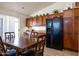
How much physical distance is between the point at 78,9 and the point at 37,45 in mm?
2105

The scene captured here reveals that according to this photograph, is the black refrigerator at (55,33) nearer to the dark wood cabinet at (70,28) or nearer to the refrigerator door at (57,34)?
the refrigerator door at (57,34)

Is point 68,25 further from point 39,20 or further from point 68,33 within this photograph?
point 39,20

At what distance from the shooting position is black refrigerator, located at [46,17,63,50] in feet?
12.3

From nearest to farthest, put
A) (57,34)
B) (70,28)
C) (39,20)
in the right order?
(70,28) < (57,34) < (39,20)

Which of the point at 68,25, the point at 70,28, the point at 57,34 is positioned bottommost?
the point at 57,34

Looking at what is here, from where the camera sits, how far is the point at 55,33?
12.6 ft

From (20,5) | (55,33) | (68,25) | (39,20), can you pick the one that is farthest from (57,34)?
(20,5)

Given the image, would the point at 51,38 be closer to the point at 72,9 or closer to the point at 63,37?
the point at 63,37

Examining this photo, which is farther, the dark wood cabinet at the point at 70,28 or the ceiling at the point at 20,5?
the dark wood cabinet at the point at 70,28

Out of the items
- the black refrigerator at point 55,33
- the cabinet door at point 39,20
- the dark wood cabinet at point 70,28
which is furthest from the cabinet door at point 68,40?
the cabinet door at point 39,20

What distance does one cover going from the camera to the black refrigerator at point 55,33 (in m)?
3.74

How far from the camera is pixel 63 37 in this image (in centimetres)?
375

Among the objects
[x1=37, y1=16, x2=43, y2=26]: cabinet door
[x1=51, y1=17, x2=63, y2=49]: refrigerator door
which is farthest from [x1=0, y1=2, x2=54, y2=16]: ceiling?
[x1=37, y1=16, x2=43, y2=26]: cabinet door

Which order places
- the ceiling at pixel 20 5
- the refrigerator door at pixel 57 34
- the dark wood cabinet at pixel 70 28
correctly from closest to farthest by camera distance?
1. the ceiling at pixel 20 5
2. the dark wood cabinet at pixel 70 28
3. the refrigerator door at pixel 57 34
